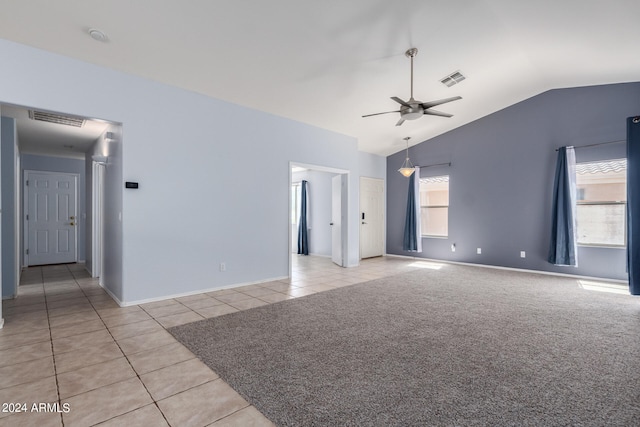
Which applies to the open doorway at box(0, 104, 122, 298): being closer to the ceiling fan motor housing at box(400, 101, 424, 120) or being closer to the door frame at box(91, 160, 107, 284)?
the door frame at box(91, 160, 107, 284)

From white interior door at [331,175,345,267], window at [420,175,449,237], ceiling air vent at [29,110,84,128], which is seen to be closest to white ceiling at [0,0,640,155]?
ceiling air vent at [29,110,84,128]

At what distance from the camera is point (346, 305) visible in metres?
3.83

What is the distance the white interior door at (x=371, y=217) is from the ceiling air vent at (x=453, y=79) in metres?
3.36

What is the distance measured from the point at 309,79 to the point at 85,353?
4.00m

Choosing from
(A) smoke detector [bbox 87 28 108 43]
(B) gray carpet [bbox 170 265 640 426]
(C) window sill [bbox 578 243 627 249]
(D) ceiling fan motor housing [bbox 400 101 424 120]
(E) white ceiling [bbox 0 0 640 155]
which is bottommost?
(B) gray carpet [bbox 170 265 640 426]

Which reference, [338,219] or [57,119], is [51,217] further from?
[338,219]

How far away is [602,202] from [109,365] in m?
7.38

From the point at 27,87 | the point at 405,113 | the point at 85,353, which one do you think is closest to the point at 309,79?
the point at 405,113

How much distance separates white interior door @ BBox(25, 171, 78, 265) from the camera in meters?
6.78

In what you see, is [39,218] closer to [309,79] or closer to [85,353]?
[85,353]

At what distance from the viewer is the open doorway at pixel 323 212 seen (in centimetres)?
677

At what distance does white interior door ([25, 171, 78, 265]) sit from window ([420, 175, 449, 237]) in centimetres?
864

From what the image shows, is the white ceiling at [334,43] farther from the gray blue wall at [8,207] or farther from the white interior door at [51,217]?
the white interior door at [51,217]

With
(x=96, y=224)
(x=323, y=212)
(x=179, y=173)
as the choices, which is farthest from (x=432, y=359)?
(x=323, y=212)
